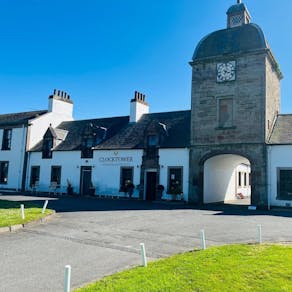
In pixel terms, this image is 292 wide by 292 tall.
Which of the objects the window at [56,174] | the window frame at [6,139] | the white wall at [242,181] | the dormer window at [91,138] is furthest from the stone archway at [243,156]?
the window frame at [6,139]

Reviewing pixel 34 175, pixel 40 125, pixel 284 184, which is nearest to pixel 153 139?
pixel 284 184

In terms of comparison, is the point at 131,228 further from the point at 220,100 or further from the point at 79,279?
the point at 220,100

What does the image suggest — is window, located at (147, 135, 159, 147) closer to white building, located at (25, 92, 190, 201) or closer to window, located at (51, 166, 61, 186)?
white building, located at (25, 92, 190, 201)

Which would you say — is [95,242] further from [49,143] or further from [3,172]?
[3,172]

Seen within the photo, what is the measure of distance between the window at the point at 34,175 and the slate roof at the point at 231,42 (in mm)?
18832

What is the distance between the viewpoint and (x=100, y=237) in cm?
1015

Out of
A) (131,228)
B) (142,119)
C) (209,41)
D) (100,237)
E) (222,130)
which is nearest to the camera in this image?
(100,237)

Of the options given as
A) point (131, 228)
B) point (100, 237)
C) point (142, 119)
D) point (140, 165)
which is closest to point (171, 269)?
point (100, 237)

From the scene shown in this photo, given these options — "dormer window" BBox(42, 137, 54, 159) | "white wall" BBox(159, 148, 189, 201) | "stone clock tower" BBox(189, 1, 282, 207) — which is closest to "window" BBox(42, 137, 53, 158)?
"dormer window" BBox(42, 137, 54, 159)

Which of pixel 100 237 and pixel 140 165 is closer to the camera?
pixel 100 237

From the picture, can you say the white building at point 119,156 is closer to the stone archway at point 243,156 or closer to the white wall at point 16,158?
the stone archway at point 243,156

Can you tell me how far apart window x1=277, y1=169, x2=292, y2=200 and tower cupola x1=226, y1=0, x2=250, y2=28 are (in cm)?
1214

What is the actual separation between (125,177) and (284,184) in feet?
40.8

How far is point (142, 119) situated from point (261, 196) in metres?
13.6
